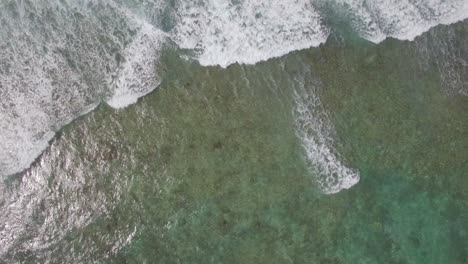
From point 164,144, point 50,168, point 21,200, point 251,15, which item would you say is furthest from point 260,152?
point 21,200

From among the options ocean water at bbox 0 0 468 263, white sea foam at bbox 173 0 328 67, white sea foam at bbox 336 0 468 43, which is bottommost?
ocean water at bbox 0 0 468 263

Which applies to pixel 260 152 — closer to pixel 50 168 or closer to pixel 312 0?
pixel 312 0

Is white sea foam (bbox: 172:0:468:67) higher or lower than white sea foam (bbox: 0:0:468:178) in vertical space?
higher

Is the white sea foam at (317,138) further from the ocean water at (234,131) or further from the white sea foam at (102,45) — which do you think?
the white sea foam at (102,45)

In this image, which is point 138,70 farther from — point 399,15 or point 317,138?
point 399,15

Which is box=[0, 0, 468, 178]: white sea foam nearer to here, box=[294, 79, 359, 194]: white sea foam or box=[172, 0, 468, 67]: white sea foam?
box=[172, 0, 468, 67]: white sea foam

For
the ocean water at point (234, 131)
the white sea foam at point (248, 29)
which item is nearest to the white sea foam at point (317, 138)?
the ocean water at point (234, 131)

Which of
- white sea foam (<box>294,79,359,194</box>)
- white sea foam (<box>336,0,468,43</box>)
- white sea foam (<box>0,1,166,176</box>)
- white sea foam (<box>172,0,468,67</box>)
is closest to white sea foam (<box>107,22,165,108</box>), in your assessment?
white sea foam (<box>0,1,166,176</box>)

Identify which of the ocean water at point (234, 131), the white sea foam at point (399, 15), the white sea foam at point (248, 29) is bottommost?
the ocean water at point (234, 131)
